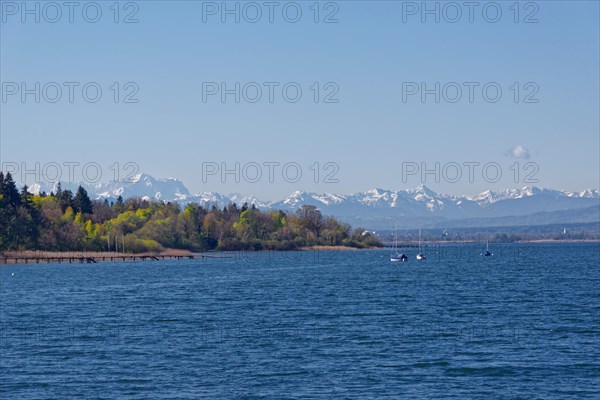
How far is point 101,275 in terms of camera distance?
15100 cm

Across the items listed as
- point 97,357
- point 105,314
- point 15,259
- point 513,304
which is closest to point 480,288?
point 513,304

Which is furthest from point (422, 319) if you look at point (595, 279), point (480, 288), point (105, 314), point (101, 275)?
point (101, 275)

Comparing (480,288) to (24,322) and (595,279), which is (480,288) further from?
(24,322)

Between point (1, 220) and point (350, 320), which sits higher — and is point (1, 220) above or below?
above

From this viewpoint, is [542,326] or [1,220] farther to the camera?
[1,220]

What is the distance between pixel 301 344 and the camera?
59.6 metres

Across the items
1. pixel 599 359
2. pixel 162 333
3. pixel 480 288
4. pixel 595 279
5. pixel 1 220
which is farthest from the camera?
pixel 1 220

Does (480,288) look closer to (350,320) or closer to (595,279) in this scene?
(595,279)

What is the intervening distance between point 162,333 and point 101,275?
290ft

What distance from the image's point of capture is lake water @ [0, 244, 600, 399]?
45844 mm

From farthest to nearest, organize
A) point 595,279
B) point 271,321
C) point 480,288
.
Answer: point 595,279 → point 480,288 → point 271,321

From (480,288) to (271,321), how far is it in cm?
4651

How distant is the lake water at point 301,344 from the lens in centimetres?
4584

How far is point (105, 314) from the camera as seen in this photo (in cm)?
8088
